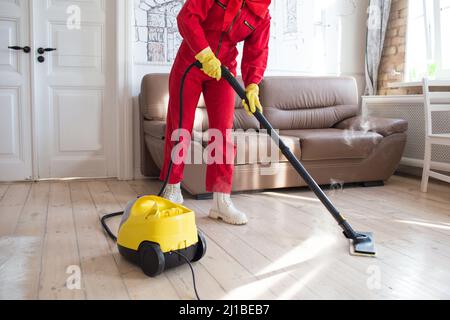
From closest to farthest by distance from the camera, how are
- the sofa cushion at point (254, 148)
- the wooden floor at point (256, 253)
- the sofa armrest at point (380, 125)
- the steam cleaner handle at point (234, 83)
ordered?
1. the wooden floor at point (256, 253)
2. the steam cleaner handle at point (234, 83)
3. the sofa cushion at point (254, 148)
4. the sofa armrest at point (380, 125)

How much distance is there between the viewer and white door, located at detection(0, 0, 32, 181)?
3299mm

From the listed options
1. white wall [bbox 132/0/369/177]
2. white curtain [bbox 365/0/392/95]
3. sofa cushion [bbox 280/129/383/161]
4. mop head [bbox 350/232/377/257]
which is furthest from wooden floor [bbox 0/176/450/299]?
white curtain [bbox 365/0/392/95]

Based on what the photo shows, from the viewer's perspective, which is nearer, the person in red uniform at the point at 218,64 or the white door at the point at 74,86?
the person in red uniform at the point at 218,64

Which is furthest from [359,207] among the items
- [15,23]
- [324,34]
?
[15,23]

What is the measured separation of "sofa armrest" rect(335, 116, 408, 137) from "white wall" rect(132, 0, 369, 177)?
0.77 metres

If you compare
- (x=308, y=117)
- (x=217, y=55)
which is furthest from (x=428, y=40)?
(x=217, y=55)

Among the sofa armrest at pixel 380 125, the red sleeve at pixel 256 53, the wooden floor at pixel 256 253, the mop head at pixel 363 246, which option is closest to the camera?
the wooden floor at pixel 256 253

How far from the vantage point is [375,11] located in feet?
13.5

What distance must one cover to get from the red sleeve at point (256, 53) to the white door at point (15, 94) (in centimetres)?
190

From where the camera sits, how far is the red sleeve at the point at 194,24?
6.48 feet

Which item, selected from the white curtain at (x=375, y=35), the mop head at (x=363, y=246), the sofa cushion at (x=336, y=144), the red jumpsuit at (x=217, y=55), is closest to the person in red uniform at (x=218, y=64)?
the red jumpsuit at (x=217, y=55)

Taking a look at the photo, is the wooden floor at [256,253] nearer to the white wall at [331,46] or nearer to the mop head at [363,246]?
the mop head at [363,246]
